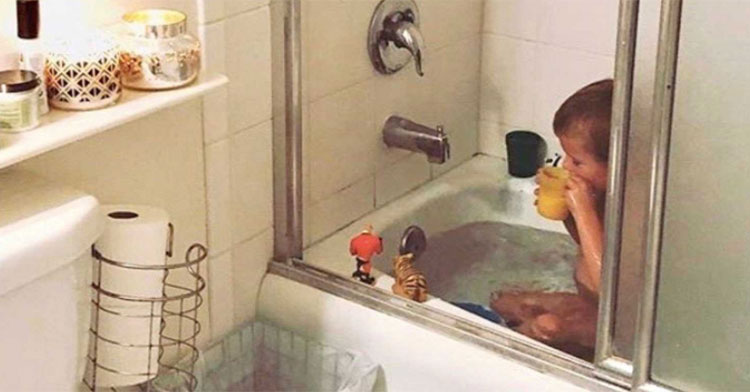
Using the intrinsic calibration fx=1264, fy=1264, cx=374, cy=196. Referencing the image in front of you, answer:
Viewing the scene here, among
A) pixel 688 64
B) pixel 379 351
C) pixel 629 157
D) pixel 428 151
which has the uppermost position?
pixel 688 64

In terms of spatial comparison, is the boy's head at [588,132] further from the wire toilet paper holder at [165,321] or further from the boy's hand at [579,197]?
the wire toilet paper holder at [165,321]

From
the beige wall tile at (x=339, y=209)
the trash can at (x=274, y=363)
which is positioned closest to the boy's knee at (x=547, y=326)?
the trash can at (x=274, y=363)

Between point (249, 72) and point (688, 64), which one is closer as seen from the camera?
point (688, 64)

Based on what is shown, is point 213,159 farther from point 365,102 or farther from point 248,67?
point 365,102

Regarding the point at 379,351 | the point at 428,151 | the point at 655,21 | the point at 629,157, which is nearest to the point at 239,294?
the point at 379,351

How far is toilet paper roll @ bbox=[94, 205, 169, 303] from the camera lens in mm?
1607

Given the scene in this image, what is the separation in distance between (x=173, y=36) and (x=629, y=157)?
1.98 ft

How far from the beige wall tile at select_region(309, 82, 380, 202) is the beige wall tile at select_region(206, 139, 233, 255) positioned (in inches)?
7.6

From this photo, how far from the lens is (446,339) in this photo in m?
1.84

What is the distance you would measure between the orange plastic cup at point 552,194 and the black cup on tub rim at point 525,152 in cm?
12

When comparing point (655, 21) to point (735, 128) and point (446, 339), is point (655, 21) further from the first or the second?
point (446, 339)

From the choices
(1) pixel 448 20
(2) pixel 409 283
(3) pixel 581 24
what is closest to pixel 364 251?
(2) pixel 409 283

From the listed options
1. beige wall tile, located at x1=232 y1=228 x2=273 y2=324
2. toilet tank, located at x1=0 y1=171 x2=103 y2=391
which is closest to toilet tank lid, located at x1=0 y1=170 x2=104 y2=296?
toilet tank, located at x1=0 y1=171 x2=103 y2=391

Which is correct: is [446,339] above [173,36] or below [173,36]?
below
